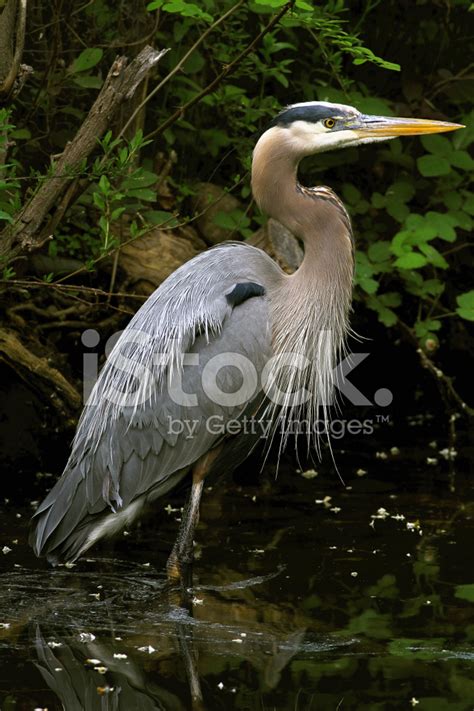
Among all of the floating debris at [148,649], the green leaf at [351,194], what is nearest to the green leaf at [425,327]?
the green leaf at [351,194]

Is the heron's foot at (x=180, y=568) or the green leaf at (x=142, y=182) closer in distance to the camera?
the heron's foot at (x=180, y=568)

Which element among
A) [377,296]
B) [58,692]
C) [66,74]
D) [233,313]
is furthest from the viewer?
[377,296]

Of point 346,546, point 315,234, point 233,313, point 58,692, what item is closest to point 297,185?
point 315,234

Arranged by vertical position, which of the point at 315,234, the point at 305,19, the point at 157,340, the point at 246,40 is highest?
the point at 246,40

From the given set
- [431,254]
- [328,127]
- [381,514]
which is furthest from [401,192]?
[381,514]

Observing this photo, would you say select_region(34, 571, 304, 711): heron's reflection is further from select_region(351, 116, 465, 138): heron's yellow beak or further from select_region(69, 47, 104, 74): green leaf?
select_region(69, 47, 104, 74): green leaf

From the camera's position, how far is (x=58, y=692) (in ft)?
11.3

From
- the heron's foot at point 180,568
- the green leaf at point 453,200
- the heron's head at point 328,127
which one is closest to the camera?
the heron's foot at point 180,568

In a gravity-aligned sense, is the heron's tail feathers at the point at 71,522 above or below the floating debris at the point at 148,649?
above

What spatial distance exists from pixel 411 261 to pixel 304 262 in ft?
5.90

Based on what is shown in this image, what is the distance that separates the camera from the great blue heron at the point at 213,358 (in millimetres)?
4773

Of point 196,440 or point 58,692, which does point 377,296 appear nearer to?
point 196,440

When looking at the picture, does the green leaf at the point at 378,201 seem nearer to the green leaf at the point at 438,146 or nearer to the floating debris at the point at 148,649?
the green leaf at the point at 438,146

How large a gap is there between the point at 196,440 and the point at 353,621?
1153 millimetres
